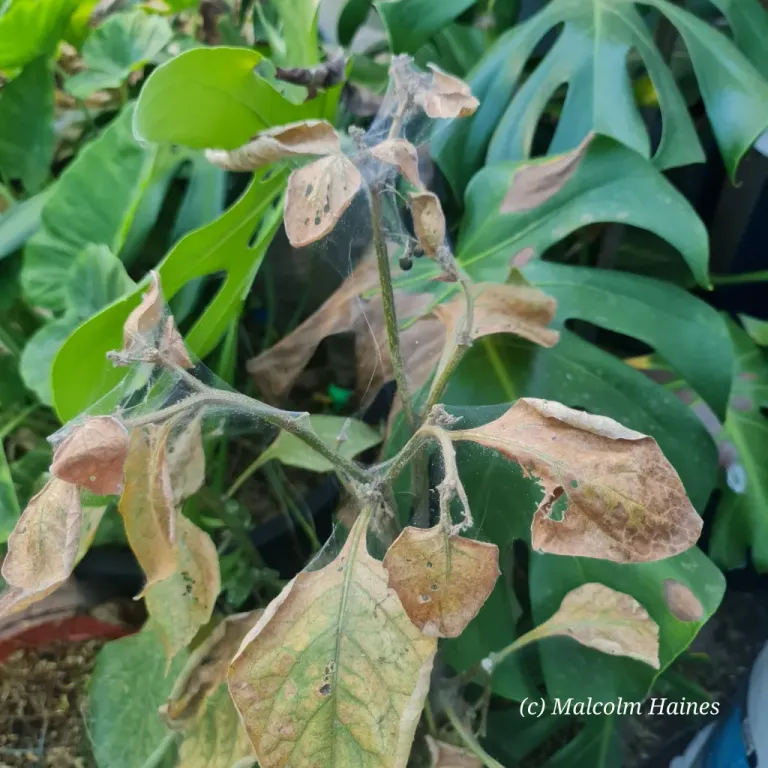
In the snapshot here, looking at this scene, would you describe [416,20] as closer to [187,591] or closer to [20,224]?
[20,224]

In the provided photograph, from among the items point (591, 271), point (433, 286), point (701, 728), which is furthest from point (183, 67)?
point (701, 728)

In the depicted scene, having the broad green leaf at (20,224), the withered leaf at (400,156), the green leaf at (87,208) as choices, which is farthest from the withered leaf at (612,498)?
the broad green leaf at (20,224)

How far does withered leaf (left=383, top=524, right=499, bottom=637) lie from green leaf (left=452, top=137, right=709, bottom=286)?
343 mm

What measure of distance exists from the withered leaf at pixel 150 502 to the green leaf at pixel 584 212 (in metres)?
0.37

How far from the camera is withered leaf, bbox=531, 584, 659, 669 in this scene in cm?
46

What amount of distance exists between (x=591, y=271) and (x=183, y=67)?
39cm

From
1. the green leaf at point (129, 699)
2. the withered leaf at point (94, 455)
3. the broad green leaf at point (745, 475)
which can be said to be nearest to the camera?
the withered leaf at point (94, 455)

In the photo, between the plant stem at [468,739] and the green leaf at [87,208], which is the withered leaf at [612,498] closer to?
the plant stem at [468,739]

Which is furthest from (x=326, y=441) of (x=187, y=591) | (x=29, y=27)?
(x=29, y=27)

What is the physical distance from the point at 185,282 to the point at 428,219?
0.25 meters

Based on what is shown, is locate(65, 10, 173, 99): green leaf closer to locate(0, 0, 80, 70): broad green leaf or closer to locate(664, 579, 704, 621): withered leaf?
locate(0, 0, 80, 70): broad green leaf

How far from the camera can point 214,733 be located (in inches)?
20.1

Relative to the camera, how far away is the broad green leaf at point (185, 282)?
0.44 metres

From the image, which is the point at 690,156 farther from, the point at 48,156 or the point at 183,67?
the point at 48,156
